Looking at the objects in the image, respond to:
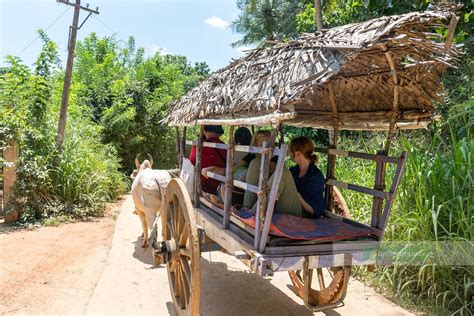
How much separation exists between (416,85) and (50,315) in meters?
3.68

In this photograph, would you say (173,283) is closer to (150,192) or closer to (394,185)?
(150,192)

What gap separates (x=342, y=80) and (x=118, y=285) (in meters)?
3.17

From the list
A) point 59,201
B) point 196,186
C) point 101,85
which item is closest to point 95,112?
point 101,85

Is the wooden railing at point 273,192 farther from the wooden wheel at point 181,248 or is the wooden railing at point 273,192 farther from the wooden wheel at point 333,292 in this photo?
the wooden wheel at point 333,292

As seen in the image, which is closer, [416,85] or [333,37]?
[333,37]

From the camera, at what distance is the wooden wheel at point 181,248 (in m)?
2.94

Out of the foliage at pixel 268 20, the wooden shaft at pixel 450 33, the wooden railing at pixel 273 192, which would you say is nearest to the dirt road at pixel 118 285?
the wooden railing at pixel 273 192

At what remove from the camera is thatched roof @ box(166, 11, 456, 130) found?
2299 mm

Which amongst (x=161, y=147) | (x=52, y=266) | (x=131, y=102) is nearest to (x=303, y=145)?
(x=52, y=266)

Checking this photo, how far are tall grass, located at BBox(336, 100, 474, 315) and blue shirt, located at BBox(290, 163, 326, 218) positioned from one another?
1.13m

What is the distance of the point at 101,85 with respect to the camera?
12.7m

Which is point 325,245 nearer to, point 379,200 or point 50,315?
point 379,200

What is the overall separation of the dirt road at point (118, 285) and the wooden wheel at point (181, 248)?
525 millimetres

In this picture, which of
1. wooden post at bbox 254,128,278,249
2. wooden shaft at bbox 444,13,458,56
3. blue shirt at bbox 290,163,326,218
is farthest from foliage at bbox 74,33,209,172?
wooden shaft at bbox 444,13,458,56
